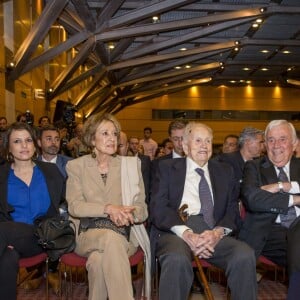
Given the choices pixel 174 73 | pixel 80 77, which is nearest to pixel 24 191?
pixel 80 77

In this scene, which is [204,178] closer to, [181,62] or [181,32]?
[181,32]

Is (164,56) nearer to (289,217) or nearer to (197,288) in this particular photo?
(197,288)

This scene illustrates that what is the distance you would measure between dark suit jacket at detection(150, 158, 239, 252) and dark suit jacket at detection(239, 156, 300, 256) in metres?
0.12

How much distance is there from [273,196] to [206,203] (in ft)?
1.56

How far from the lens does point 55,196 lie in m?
3.29

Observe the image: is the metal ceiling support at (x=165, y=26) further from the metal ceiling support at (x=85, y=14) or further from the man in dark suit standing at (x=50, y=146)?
the man in dark suit standing at (x=50, y=146)

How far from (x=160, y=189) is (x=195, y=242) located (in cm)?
52

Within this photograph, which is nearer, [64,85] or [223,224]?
[223,224]

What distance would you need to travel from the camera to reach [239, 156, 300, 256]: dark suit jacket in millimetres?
3051

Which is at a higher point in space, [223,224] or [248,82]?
[248,82]

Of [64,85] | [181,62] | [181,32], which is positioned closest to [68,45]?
[64,85]

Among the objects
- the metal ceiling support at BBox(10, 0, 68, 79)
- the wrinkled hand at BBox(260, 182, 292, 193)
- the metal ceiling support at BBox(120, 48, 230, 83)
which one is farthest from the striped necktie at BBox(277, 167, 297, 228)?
the metal ceiling support at BBox(120, 48, 230, 83)

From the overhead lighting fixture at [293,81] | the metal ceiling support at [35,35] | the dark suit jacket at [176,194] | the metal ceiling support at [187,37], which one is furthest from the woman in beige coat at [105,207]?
the overhead lighting fixture at [293,81]

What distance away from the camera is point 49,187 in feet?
10.8
